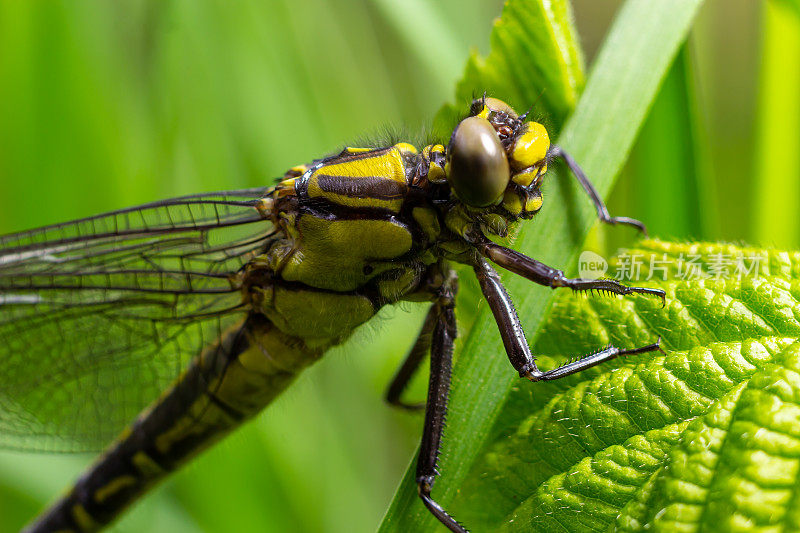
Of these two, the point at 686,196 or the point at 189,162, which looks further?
the point at 189,162

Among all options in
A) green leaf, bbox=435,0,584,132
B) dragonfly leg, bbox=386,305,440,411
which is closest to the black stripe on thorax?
green leaf, bbox=435,0,584,132

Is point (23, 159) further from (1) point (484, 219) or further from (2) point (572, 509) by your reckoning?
(2) point (572, 509)

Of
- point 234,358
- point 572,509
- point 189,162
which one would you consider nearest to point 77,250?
point 234,358

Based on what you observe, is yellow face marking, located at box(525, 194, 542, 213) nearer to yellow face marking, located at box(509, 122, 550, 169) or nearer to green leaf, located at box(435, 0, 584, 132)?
yellow face marking, located at box(509, 122, 550, 169)

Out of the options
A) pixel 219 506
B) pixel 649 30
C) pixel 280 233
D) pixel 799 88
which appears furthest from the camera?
pixel 219 506

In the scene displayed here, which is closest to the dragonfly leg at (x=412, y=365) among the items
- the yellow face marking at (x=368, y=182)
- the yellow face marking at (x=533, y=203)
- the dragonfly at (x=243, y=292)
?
the dragonfly at (x=243, y=292)

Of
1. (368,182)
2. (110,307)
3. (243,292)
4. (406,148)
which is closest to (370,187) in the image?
(368,182)

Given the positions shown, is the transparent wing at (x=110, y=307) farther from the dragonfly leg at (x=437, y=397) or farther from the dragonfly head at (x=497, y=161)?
the dragonfly head at (x=497, y=161)
